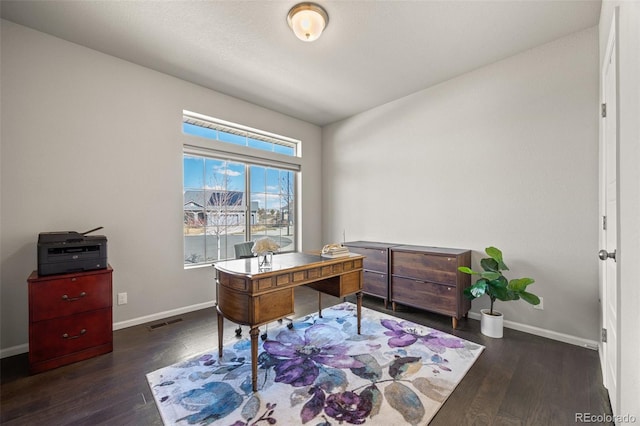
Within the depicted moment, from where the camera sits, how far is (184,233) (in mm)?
3506

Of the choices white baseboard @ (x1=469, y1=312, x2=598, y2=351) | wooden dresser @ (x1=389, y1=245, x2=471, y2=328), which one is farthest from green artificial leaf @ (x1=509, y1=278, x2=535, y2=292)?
white baseboard @ (x1=469, y1=312, x2=598, y2=351)

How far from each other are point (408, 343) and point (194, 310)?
8.76ft

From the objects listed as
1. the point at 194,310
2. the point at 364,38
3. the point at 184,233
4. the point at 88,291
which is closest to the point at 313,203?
the point at 184,233

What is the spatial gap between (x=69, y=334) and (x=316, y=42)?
11.4 ft

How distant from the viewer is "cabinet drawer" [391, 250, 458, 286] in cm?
294

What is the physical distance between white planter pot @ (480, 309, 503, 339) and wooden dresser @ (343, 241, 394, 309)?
1098 mm

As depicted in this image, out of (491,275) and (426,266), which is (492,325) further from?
(426,266)

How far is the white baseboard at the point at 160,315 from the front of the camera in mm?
2951

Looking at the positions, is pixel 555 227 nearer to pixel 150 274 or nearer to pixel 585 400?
pixel 585 400

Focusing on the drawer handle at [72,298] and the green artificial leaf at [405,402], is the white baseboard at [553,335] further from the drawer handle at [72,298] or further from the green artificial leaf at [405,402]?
the drawer handle at [72,298]

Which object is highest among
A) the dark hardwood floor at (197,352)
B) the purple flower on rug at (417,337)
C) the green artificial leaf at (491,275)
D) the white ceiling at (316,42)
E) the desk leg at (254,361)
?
the white ceiling at (316,42)

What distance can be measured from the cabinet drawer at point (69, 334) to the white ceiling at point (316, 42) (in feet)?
8.63

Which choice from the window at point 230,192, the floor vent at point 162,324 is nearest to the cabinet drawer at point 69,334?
the floor vent at point 162,324

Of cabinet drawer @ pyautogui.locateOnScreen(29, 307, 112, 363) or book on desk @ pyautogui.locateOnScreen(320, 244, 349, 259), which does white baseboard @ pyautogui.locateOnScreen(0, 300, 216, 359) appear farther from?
book on desk @ pyautogui.locateOnScreen(320, 244, 349, 259)
